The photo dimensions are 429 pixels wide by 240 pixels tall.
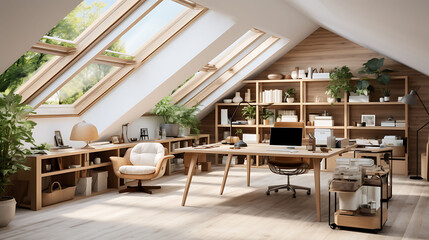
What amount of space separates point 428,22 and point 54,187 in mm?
5310

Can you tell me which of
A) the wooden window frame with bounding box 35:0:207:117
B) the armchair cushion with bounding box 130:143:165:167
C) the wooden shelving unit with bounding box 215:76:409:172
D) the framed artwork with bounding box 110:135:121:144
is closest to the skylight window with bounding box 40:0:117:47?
the wooden window frame with bounding box 35:0:207:117

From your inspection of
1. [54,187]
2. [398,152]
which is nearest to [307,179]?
[398,152]

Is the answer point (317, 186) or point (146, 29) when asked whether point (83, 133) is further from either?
point (317, 186)

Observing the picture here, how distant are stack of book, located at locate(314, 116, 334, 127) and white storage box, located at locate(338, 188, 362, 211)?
4.54 metres

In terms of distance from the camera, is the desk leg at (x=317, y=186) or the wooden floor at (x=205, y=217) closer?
the wooden floor at (x=205, y=217)

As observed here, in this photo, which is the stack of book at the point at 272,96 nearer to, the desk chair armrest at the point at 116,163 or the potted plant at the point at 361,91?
the potted plant at the point at 361,91

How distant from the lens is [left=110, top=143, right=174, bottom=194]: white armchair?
20.6ft

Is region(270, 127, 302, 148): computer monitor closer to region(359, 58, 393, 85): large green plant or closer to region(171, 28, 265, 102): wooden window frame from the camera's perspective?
region(171, 28, 265, 102): wooden window frame

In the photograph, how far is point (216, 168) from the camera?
9.27 metres

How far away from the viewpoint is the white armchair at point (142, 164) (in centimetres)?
629

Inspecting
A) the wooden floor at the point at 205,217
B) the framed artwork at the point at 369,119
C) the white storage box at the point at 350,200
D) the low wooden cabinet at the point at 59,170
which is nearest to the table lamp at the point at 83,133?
the low wooden cabinet at the point at 59,170

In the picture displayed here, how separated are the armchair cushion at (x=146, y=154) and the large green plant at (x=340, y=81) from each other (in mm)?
3841

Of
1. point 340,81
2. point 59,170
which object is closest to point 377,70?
point 340,81

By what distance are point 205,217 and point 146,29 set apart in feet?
9.15
